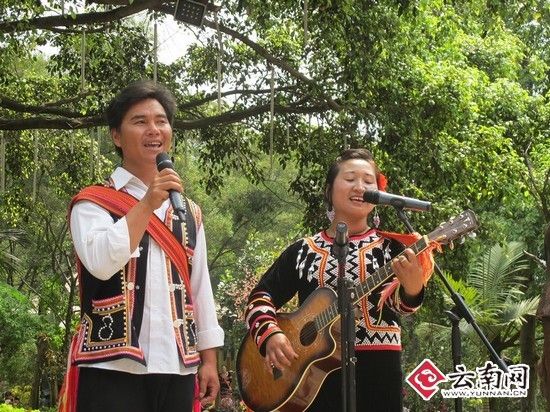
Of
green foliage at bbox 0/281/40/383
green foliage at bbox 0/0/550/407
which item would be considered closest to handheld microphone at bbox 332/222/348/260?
green foliage at bbox 0/0/550/407

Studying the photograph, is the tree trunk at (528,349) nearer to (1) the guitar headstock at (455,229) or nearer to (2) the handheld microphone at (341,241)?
(1) the guitar headstock at (455,229)

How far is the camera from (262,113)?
11344 mm

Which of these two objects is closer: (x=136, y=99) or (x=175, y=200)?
(x=175, y=200)

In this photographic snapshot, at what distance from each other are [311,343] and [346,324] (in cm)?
52

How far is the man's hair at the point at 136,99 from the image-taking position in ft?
11.2

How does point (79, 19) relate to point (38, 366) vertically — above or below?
above

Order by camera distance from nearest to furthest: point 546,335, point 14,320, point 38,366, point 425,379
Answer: point 546,335
point 425,379
point 14,320
point 38,366

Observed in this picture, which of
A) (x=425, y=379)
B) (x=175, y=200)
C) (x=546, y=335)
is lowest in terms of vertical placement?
(x=546, y=335)

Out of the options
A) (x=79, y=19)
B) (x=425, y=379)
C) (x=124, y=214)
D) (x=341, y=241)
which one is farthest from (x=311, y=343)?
(x=79, y=19)

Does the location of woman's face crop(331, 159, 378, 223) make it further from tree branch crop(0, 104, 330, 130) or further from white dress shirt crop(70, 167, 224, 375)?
tree branch crop(0, 104, 330, 130)

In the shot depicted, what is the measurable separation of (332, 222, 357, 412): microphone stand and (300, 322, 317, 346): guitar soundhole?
0.43 metres

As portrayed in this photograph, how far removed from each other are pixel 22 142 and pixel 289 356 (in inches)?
364

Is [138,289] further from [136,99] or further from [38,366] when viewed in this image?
[38,366]

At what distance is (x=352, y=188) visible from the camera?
4.30 metres
